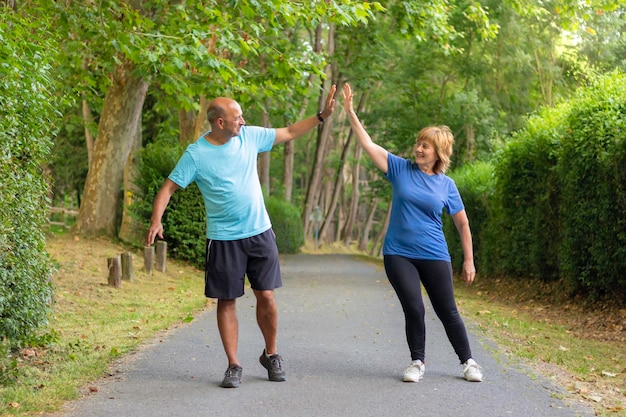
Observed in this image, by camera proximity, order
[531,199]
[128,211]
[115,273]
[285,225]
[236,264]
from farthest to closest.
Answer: [285,225] → [128,211] → [531,199] → [115,273] → [236,264]

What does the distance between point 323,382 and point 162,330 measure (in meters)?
3.72

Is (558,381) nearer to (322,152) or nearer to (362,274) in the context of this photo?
(362,274)

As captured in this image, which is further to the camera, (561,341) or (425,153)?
(561,341)

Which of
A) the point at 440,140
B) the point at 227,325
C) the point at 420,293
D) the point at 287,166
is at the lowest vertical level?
the point at 227,325

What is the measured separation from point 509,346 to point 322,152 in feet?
100

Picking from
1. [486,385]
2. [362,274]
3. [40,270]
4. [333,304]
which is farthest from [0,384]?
[362,274]

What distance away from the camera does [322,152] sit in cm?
3950

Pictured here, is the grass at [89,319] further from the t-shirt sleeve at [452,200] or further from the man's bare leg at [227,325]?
the t-shirt sleeve at [452,200]

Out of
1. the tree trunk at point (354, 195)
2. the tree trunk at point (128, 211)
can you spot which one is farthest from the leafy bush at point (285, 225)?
the tree trunk at point (128, 211)

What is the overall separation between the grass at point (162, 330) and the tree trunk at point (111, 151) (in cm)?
177

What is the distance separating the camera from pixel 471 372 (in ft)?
22.6

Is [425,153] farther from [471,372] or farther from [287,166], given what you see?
[287,166]

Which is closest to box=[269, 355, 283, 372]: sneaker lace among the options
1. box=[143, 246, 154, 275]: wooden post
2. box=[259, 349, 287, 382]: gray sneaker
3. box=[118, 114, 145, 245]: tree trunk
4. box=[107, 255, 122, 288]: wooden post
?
box=[259, 349, 287, 382]: gray sneaker

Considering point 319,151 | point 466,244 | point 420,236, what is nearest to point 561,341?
point 466,244
